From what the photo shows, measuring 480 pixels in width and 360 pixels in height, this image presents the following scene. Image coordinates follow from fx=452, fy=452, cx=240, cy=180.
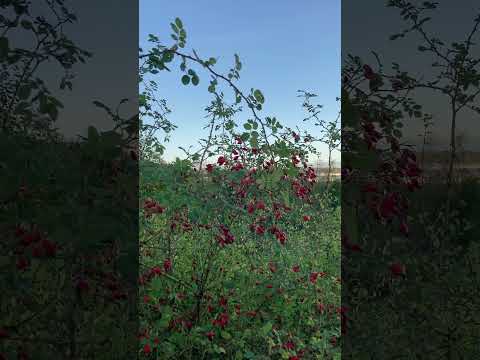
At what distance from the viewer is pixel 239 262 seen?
3.19 meters

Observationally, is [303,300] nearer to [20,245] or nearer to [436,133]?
[436,133]

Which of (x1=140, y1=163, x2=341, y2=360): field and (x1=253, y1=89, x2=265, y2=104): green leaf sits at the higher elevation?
(x1=253, y1=89, x2=265, y2=104): green leaf

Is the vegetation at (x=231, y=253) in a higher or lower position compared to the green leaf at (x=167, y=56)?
lower

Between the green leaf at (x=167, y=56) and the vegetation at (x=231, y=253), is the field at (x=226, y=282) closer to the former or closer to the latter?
the vegetation at (x=231, y=253)

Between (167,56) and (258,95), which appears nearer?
(258,95)

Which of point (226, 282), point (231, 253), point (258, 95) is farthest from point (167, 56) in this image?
point (231, 253)

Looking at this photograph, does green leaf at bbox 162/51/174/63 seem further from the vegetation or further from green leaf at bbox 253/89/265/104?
green leaf at bbox 253/89/265/104

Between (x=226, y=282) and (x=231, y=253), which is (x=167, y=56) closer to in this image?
(x=226, y=282)

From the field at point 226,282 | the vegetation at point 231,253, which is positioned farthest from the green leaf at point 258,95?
the field at point 226,282

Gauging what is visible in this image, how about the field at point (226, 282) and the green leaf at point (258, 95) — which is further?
the field at point (226, 282)

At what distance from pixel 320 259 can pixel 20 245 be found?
7.55 feet

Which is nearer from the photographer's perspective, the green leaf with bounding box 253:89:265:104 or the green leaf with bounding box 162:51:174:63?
the green leaf with bounding box 253:89:265:104

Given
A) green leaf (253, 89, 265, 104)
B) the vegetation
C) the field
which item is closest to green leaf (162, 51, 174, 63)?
the vegetation

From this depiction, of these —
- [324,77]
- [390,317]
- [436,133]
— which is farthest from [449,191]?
[324,77]
